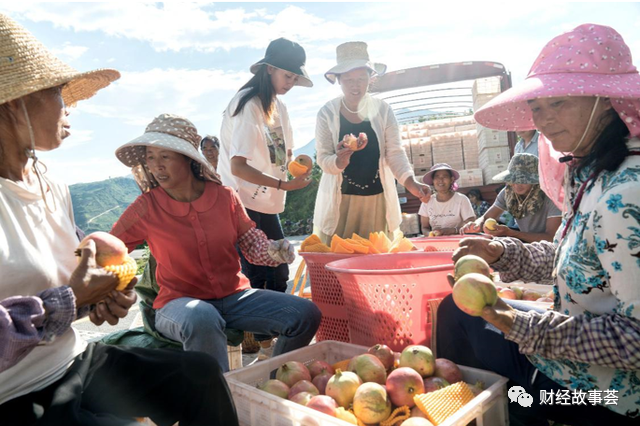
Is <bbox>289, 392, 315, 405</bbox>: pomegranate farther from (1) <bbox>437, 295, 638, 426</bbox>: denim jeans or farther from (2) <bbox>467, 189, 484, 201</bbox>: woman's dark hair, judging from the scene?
(2) <bbox>467, 189, 484, 201</bbox>: woman's dark hair

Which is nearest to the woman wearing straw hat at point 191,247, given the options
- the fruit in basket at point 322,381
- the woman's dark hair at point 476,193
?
the fruit in basket at point 322,381

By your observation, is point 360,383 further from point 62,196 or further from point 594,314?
point 62,196

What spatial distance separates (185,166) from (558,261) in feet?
6.02

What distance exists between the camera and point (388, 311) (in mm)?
2127

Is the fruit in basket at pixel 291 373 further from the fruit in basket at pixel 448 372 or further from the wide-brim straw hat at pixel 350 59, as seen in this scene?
the wide-brim straw hat at pixel 350 59

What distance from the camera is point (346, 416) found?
1.69 meters

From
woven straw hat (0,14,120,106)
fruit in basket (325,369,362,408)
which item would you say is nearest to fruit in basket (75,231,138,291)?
woven straw hat (0,14,120,106)

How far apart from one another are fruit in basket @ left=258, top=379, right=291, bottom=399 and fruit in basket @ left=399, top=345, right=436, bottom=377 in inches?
18.9

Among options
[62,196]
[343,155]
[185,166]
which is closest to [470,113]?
[343,155]

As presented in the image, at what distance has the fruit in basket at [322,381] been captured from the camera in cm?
195

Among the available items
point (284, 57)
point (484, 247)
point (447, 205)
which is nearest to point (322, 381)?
point (484, 247)

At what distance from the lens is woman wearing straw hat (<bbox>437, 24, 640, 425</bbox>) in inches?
52.9

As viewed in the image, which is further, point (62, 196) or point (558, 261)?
point (62, 196)

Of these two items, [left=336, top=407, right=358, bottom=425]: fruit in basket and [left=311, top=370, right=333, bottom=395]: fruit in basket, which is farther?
[left=311, top=370, right=333, bottom=395]: fruit in basket
